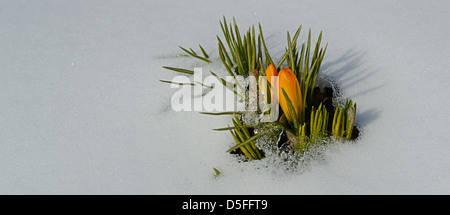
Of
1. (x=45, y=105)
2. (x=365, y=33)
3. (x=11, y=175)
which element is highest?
(x=365, y=33)

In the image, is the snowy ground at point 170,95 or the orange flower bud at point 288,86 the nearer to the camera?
the orange flower bud at point 288,86

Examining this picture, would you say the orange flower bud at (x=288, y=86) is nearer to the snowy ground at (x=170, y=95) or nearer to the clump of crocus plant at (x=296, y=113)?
the clump of crocus plant at (x=296, y=113)

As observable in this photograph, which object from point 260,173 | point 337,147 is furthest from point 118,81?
point 337,147

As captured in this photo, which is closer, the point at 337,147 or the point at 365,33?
the point at 337,147

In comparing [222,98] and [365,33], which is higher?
[365,33]

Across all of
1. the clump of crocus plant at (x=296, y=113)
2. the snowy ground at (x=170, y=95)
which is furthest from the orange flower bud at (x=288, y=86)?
the snowy ground at (x=170, y=95)

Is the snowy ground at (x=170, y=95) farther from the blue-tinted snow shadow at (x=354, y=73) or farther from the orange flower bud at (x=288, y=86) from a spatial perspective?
the orange flower bud at (x=288, y=86)

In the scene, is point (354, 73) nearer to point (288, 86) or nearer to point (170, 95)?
point (288, 86)

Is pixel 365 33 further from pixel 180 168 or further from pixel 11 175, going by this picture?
pixel 11 175

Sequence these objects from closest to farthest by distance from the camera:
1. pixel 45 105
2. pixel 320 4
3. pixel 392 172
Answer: pixel 392 172 → pixel 45 105 → pixel 320 4
